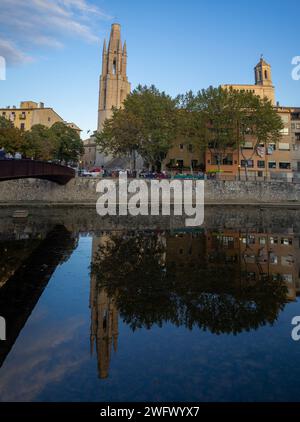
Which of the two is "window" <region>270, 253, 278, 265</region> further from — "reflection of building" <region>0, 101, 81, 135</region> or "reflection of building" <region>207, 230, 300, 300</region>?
"reflection of building" <region>0, 101, 81, 135</region>

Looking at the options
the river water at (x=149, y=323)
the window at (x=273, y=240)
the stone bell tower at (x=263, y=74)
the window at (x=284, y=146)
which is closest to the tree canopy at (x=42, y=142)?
the river water at (x=149, y=323)

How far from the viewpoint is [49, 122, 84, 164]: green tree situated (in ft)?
253

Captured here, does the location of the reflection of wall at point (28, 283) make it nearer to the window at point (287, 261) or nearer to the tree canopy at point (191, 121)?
the window at point (287, 261)

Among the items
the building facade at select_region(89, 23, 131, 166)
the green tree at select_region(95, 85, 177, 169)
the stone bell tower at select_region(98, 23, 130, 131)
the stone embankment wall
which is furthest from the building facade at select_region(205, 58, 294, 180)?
the stone bell tower at select_region(98, 23, 130, 131)

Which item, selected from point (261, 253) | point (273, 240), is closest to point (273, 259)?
point (261, 253)

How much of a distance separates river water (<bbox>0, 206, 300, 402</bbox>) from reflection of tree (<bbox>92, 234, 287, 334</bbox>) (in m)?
0.05

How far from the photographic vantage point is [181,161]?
67812 mm

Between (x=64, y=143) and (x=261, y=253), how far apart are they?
69.2 metres

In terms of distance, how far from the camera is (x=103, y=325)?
9297 millimetres

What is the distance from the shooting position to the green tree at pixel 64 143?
77062 mm

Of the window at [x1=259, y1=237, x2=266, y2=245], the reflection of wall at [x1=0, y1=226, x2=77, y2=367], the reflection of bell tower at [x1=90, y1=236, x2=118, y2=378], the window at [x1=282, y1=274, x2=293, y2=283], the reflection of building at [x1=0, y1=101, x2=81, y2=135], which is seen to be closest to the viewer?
the reflection of bell tower at [x1=90, y1=236, x2=118, y2=378]

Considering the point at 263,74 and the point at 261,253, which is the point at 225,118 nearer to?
the point at 261,253

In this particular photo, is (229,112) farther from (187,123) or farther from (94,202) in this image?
(94,202)

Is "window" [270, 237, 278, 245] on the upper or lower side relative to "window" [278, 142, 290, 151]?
lower
